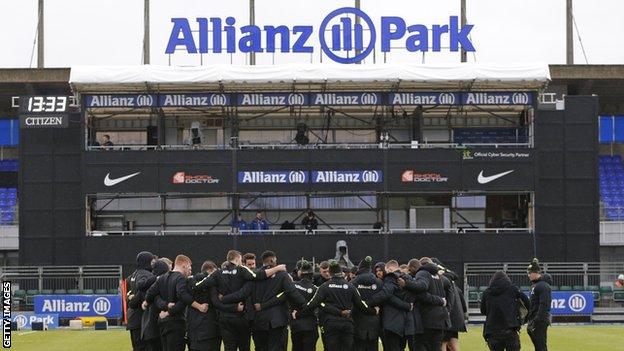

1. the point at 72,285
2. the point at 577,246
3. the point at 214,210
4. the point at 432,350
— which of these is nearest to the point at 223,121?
the point at 214,210

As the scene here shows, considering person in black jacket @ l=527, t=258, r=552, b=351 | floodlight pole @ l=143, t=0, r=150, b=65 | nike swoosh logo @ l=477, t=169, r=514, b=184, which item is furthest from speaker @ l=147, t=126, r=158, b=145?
person in black jacket @ l=527, t=258, r=552, b=351

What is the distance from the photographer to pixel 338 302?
20516mm

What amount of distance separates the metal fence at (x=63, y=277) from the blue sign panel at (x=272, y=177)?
518 centimetres

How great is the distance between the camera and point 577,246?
4359cm

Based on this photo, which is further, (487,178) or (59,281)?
(59,281)

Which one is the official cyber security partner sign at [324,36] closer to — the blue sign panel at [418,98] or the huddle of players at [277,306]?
the blue sign panel at [418,98]

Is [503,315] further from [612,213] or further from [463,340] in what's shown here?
[612,213]

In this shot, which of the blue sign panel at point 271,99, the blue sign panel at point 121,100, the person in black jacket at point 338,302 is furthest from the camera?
the blue sign panel at point 271,99

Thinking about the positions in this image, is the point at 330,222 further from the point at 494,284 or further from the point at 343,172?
the point at 494,284

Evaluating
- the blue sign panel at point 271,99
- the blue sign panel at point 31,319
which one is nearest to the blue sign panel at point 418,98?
the blue sign panel at point 271,99

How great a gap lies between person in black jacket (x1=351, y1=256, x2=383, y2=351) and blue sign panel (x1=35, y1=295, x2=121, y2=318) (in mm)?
21081

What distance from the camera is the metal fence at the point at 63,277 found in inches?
1688

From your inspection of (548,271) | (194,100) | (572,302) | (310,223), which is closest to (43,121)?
(194,100)

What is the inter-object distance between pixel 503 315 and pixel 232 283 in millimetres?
4505
